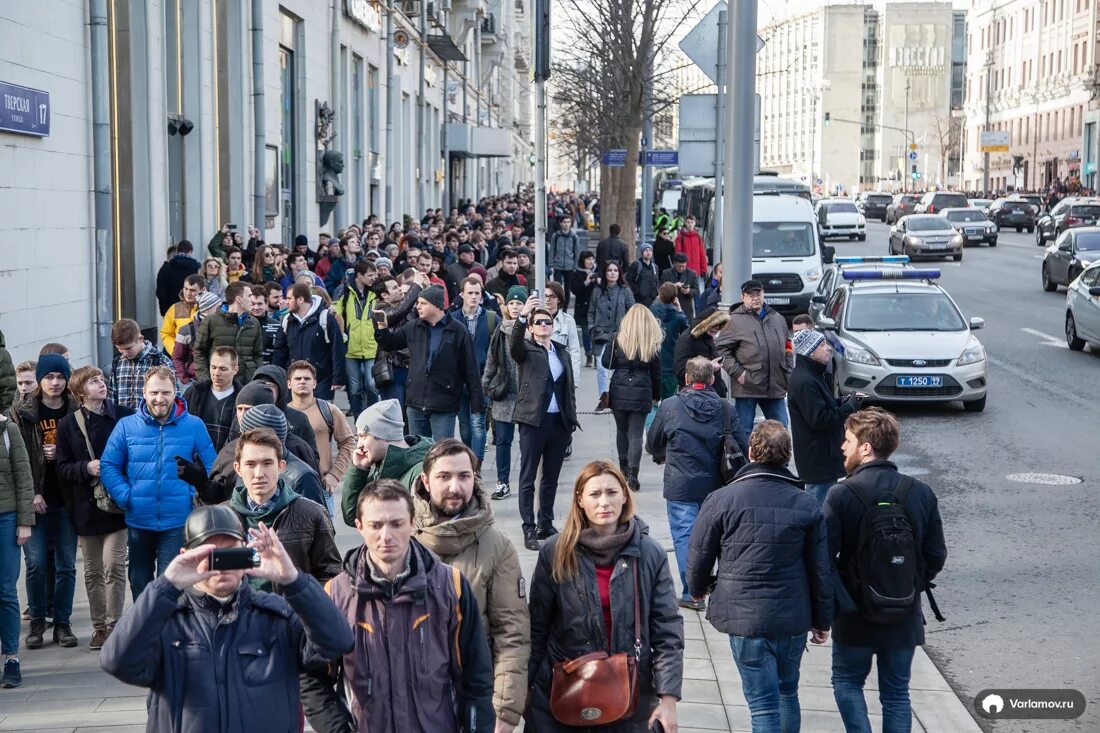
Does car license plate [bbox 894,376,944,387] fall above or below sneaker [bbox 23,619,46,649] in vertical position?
above

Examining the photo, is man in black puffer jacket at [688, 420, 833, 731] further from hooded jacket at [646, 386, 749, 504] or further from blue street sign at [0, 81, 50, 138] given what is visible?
blue street sign at [0, 81, 50, 138]

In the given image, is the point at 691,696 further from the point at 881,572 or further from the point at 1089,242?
the point at 1089,242

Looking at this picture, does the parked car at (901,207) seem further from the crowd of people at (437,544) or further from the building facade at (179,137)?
the crowd of people at (437,544)

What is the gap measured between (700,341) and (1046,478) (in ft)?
11.7

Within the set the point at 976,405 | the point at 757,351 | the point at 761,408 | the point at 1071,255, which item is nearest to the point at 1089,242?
the point at 1071,255

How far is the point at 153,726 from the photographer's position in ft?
13.5

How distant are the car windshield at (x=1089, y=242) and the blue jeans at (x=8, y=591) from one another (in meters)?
28.8

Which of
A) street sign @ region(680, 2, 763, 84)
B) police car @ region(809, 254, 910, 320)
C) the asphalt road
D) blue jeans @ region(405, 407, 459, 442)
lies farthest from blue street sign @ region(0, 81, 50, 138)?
police car @ region(809, 254, 910, 320)

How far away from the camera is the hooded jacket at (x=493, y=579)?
491 centimetres

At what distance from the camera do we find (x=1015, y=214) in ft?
216

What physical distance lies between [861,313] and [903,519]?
11953 millimetres

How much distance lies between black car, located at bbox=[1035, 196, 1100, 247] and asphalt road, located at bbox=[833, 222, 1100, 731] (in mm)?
30577

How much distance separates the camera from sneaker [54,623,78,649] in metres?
8.00
